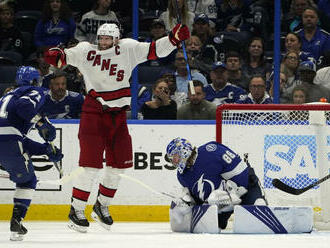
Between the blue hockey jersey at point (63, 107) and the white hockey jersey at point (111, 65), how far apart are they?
1103 mm

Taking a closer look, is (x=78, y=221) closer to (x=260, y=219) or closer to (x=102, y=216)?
(x=102, y=216)

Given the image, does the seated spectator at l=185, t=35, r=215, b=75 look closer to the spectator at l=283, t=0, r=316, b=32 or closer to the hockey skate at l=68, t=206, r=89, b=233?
the spectator at l=283, t=0, r=316, b=32

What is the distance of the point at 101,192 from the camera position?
6.95m

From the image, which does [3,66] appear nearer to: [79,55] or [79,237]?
[79,55]

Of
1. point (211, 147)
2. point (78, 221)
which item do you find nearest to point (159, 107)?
point (211, 147)

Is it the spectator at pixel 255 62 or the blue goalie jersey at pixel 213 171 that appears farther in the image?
the spectator at pixel 255 62

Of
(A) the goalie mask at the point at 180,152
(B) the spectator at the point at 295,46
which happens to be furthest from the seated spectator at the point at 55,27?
(A) the goalie mask at the point at 180,152

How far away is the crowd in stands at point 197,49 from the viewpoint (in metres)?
7.90

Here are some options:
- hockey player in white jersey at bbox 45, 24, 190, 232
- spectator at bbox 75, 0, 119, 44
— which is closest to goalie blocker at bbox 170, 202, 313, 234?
hockey player in white jersey at bbox 45, 24, 190, 232

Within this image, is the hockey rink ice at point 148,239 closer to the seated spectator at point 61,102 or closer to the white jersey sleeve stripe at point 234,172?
the white jersey sleeve stripe at point 234,172

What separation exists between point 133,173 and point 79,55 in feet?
4.57

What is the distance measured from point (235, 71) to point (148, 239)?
8.07 ft

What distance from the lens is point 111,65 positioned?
685 centimetres

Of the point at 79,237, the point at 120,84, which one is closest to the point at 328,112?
the point at 120,84
